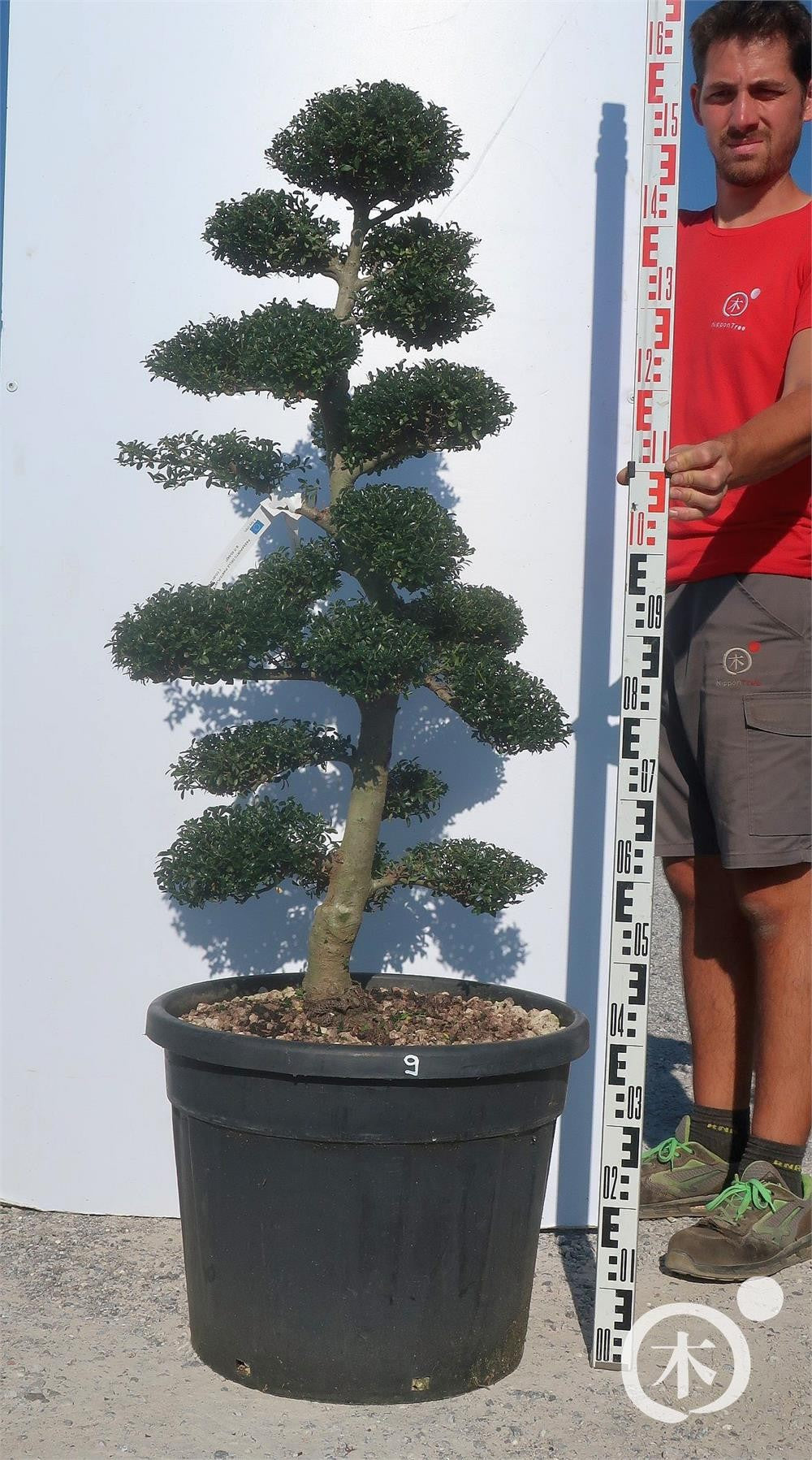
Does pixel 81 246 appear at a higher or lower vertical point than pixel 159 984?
higher

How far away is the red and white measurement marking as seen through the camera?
179 cm

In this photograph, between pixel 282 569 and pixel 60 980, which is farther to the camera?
pixel 60 980

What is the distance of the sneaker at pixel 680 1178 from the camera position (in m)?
2.28

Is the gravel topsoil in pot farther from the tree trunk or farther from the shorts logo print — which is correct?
the shorts logo print

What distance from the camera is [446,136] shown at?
1.93 m

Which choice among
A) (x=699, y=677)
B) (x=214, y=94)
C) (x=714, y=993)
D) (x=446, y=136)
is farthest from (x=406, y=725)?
(x=214, y=94)

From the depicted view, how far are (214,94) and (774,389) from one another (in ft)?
3.69

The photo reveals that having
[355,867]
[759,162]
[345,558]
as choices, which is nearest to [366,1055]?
[355,867]

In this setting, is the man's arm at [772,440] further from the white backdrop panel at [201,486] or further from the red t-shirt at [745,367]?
the white backdrop panel at [201,486]

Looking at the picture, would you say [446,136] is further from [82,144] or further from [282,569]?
[82,144]

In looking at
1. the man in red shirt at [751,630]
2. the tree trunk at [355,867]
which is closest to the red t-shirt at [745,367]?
the man in red shirt at [751,630]

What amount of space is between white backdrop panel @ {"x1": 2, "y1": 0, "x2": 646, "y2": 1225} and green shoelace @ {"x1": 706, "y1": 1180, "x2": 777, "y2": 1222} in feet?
1.06

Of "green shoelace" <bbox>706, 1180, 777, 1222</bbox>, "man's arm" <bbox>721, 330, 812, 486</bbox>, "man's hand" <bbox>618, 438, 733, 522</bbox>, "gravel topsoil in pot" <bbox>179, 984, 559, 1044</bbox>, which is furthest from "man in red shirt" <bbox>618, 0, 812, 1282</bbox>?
"gravel topsoil in pot" <bbox>179, 984, 559, 1044</bbox>

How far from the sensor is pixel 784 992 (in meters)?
2.18
